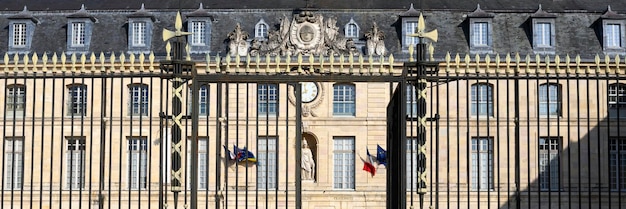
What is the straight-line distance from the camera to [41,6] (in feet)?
119

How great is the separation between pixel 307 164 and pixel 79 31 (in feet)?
30.2

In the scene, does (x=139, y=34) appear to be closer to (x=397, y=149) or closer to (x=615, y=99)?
(x=615, y=99)

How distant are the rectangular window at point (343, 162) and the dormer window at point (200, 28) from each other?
5.46m

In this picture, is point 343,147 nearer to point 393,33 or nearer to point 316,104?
point 316,104

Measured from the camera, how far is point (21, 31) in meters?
35.0

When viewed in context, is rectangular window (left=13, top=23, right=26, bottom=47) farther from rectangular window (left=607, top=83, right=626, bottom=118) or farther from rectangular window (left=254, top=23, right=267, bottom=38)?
rectangular window (left=607, top=83, right=626, bottom=118)

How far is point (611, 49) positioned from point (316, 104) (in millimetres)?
10019

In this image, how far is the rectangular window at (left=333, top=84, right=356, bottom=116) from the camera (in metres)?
33.8

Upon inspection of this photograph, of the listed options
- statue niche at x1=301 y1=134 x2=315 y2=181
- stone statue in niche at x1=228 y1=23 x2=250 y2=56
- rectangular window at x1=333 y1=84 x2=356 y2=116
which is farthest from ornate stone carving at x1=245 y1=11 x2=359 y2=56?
statue niche at x1=301 y1=134 x2=315 y2=181

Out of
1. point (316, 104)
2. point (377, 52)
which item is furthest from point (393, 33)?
point (316, 104)

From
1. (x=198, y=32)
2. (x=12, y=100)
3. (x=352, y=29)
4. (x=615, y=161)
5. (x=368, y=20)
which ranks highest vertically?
(x=368, y=20)

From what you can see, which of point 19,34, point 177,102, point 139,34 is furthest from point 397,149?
point 19,34

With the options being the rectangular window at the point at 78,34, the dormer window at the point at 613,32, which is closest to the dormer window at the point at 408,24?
the dormer window at the point at 613,32

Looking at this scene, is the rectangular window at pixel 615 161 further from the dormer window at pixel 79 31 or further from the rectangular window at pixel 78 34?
the rectangular window at pixel 78 34
